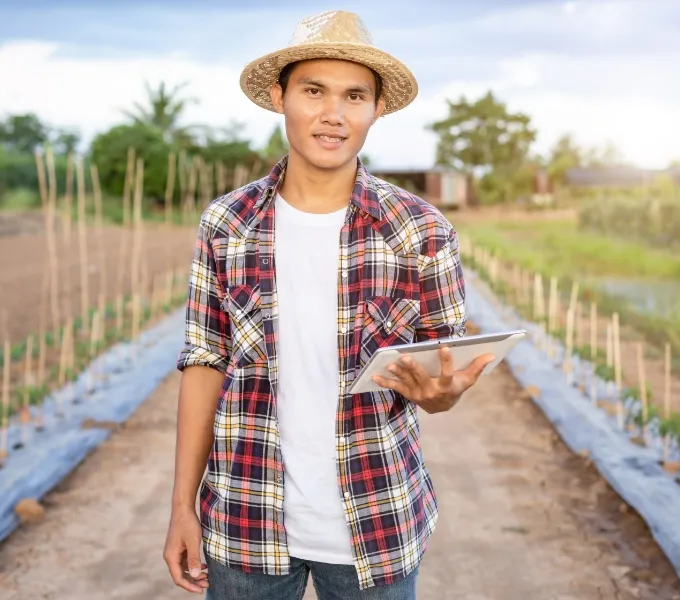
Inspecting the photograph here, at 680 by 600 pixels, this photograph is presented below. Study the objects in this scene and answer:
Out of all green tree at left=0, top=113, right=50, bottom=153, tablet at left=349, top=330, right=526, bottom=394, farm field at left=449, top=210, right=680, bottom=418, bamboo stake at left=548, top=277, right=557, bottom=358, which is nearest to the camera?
tablet at left=349, top=330, right=526, bottom=394

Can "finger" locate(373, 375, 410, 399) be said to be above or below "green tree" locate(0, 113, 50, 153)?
below

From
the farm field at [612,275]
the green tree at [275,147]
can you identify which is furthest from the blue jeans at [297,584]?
the green tree at [275,147]

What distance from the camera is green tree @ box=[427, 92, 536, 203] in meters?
33.1

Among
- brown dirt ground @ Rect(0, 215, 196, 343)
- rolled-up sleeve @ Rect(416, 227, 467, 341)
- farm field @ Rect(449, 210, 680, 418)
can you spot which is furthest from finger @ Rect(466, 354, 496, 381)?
brown dirt ground @ Rect(0, 215, 196, 343)

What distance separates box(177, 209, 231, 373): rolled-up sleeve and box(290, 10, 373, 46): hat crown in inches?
11.6

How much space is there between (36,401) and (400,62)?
357cm

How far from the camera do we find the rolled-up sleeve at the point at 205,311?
55.3 inches

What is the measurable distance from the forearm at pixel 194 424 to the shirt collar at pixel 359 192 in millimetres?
266

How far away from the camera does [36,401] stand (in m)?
4.53

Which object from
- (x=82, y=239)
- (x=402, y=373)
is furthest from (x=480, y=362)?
(x=82, y=239)

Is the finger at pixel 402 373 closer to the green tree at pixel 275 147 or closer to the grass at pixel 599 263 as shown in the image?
the grass at pixel 599 263

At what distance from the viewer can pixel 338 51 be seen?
1.38 m

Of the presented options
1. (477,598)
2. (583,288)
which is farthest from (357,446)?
(583,288)

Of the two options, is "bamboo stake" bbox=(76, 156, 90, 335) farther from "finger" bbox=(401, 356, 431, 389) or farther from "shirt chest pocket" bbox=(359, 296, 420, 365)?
"finger" bbox=(401, 356, 431, 389)
